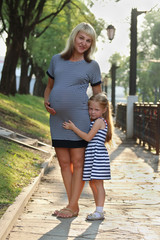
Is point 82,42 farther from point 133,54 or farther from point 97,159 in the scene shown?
point 133,54

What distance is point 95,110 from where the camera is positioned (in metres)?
5.25

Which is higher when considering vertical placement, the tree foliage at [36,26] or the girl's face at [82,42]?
the tree foliage at [36,26]

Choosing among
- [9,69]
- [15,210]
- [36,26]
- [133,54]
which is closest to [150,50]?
[36,26]

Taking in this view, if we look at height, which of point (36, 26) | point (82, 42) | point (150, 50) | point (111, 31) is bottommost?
point (82, 42)

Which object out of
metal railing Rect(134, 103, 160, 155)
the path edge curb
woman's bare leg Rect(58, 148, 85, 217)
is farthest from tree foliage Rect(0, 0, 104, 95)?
woman's bare leg Rect(58, 148, 85, 217)

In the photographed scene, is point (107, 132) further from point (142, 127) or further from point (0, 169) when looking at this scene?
point (142, 127)

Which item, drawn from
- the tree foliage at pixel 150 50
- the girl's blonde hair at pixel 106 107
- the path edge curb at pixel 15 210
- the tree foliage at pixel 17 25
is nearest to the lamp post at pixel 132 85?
the tree foliage at pixel 17 25

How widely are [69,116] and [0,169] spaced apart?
2171 millimetres

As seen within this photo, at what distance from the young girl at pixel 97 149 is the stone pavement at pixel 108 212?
1.08ft

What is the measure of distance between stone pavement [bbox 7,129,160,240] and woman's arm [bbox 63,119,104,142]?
927 mm

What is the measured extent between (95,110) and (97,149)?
1.39ft

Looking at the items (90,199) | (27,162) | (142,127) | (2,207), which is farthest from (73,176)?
(142,127)

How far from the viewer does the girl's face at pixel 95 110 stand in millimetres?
5227

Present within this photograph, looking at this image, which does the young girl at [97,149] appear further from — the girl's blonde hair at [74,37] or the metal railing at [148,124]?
the metal railing at [148,124]
